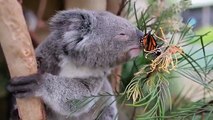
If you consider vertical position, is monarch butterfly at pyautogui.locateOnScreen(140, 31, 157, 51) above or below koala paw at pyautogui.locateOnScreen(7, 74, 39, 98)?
above

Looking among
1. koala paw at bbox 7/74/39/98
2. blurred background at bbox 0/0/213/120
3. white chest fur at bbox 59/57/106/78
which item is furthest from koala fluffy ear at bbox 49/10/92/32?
blurred background at bbox 0/0/213/120

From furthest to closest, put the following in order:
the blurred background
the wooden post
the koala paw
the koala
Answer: the blurred background → the koala → the koala paw → the wooden post

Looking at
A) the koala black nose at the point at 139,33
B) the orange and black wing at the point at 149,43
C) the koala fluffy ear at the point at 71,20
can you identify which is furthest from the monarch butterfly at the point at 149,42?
the koala fluffy ear at the point at 71,20

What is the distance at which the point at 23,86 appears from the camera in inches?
56.2

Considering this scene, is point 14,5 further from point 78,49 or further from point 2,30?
point 78,49

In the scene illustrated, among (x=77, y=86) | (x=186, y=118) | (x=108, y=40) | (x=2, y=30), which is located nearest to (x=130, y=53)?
(x=108, y=40)

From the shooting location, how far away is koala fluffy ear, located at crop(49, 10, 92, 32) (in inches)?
62.2

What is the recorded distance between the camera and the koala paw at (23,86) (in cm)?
142

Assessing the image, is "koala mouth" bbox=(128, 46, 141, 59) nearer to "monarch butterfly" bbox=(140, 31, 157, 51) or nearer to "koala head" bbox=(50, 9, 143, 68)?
"koala head" bbox=(50, 9, 143, 68)

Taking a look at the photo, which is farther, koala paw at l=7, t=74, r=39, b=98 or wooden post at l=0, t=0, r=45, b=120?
koala paw at l=7, t=74, r=39, b=98

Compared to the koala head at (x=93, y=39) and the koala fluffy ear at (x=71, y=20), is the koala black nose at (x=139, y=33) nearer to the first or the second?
the koala head at (x=93, y=39)

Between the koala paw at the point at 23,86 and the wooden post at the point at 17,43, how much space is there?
0.02 m

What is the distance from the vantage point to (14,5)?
1.30 m

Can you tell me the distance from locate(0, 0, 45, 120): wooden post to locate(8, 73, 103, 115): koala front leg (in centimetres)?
4
